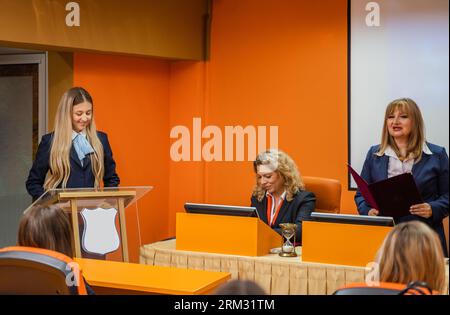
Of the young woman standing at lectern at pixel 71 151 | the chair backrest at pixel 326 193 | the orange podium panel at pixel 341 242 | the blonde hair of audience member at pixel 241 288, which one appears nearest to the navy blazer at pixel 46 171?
the young woman standing at lectern at pixel 71 151

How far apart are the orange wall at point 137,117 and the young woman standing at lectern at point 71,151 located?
112 cm

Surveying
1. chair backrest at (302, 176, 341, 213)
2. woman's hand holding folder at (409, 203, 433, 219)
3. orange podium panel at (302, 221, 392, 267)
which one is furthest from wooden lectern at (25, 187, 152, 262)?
woman's hand holding folder at (409, 203, 433, 219)

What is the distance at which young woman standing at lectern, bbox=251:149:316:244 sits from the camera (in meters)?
4.58

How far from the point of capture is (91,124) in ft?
15.8

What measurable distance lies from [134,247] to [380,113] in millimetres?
2350

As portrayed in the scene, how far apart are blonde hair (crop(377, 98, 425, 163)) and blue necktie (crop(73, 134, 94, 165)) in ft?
6.27

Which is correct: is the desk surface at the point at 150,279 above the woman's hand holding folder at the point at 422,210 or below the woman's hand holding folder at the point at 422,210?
below

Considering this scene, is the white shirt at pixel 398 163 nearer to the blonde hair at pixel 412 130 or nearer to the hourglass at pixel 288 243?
the blonde hair at pixel 412 130

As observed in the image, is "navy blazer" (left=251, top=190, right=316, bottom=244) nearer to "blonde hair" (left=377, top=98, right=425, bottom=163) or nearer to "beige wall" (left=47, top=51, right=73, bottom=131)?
"blonde hair" (left=377, top=98, right=425, bottom=163)

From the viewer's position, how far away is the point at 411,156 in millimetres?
4305

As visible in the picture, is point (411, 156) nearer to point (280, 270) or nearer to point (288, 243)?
point (288, 243)

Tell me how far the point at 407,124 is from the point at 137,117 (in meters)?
2.83

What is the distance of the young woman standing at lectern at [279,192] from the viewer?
4.58m

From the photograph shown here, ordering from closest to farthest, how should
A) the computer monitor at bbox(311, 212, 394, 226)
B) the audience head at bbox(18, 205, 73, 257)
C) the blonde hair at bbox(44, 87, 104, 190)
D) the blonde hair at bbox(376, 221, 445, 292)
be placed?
the blonde hair at bbox(376, 221, 445, 292)
the audience head at bbox(18, 205, 73, 257)
the computer monitor at bbox(311, 212, 394, 226)
the blonde hair at bbox(44, 87, 104, 190)
